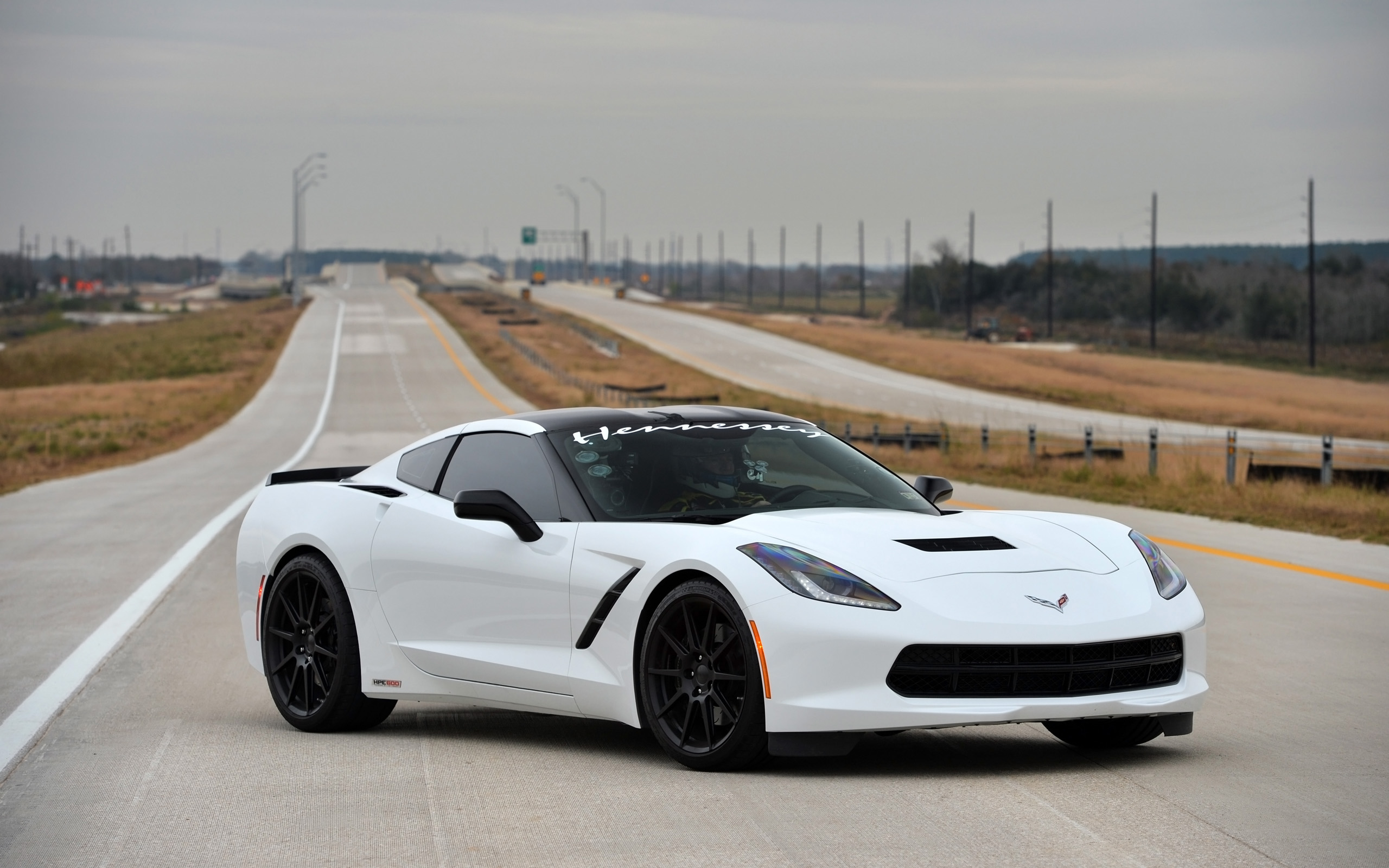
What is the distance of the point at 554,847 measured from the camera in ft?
16.5

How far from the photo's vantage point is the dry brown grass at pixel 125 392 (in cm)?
3788

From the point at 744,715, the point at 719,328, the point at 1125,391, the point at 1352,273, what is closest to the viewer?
the point at 744,715

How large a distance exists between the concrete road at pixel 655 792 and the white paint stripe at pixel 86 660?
128mm

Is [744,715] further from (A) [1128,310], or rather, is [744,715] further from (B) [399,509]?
(A) [1128,310]

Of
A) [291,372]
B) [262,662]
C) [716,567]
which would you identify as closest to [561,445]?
[716,567]

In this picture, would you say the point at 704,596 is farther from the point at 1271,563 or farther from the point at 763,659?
the point at 1271,563

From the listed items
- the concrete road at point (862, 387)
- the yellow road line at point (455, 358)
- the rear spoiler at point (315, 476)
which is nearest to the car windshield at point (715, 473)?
the rear spoiler at point (315, 476)

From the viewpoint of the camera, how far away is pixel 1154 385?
65125 mm

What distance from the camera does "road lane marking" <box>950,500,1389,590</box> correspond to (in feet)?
41.7

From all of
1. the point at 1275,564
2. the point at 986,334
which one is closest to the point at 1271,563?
the point at 1275,564

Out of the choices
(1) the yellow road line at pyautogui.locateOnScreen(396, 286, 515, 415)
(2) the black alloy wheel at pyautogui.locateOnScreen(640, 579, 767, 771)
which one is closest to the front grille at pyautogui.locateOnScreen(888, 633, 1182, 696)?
(2) the black alloy wheel at pyautogui.locateOnScreen(640, 579, 767, 771)

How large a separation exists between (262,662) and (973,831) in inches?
162

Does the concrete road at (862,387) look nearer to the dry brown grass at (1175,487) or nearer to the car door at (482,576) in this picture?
the dry brown grass at (1175,487)

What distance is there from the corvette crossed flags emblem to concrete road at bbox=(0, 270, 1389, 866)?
2.07 ft
